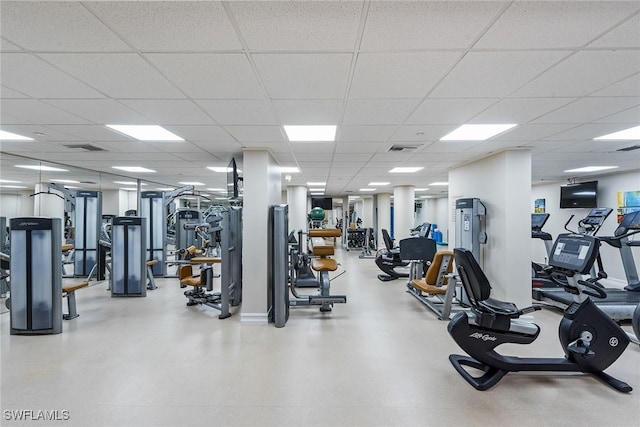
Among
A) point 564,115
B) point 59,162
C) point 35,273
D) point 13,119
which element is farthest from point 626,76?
point 59,162

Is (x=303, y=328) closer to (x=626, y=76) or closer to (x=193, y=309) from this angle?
(x=193, y=309)

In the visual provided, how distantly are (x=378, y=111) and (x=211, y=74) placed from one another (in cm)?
146

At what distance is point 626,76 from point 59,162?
7.73 metres

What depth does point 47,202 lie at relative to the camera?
571 cm

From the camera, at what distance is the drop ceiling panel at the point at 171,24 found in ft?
4.51

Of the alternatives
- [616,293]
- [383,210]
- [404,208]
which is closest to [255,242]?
[616,293]

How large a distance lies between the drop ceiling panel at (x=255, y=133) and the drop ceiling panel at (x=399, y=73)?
1.27m

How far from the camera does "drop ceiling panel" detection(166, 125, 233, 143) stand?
325 cm

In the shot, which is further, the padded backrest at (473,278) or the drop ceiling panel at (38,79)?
the padded backrest at (473,278)

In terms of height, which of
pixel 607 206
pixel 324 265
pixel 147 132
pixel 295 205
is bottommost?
pixel 324 265

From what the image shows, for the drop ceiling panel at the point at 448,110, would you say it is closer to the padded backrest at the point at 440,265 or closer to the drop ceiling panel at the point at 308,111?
the drop ceiling panel at the point at 308,111

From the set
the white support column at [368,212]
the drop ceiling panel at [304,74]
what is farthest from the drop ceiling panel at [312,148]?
the white support column at [368,212]

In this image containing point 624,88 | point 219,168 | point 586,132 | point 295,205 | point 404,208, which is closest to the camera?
point 624,88

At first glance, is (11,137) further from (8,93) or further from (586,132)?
(586,132)
